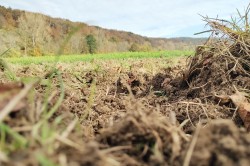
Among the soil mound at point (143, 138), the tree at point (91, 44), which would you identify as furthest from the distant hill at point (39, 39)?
the soil mound at point (143, 138)

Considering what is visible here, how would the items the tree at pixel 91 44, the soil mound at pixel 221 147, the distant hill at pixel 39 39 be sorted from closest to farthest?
the soil mound at pixel 221 147
the distant hill at pixel 39 39
the tree at pixel 91 44

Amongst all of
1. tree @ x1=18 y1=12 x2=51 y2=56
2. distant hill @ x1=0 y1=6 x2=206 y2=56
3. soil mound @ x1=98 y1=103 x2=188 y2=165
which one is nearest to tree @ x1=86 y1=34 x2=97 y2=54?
distant hill @ x1=0 y1=6 x2=206 y2=56

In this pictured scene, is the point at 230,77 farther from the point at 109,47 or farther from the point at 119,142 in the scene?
the point at 109,47

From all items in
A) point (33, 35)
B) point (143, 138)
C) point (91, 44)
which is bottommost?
point (91, 44)

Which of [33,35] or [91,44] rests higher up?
[33,35]

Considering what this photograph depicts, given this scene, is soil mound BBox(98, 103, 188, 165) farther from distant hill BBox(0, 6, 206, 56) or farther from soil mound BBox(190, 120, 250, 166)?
distant hill BBox(0, 6, 206, 56)

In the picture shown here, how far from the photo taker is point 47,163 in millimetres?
799

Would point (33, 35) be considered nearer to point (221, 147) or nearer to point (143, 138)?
point (143, 138)

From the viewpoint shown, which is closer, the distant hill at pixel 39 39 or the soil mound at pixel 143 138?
the soil mound at pixel 143 138

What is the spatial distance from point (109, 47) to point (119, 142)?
63734 millimetres

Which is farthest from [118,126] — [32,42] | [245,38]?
[32,42]

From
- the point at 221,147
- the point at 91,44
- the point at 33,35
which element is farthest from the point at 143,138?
the point at 91,44

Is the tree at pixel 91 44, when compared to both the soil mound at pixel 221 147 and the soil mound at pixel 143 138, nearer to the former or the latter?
the soil mound at pixel 143 138

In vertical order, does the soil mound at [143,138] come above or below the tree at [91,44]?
above
